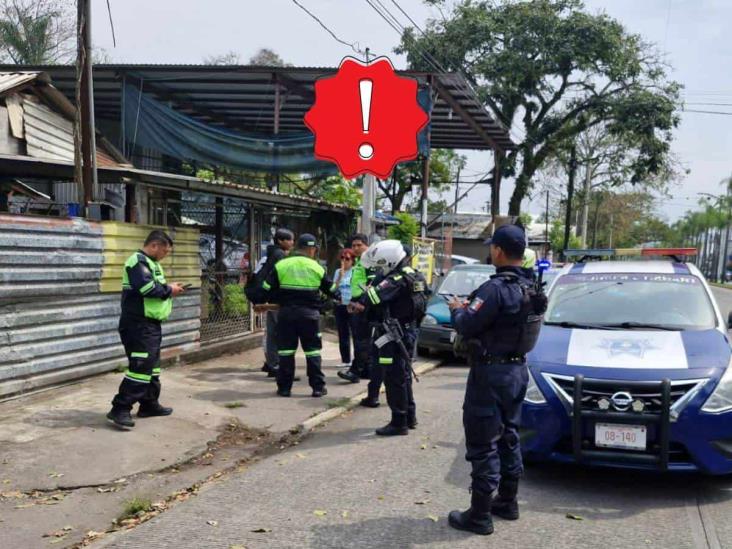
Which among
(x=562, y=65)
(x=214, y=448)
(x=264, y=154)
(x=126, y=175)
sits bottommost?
(x=214, y=448)

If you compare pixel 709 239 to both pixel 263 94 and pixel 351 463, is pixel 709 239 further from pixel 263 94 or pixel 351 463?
pixel 351 463

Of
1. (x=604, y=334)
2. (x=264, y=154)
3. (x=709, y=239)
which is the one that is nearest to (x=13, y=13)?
(x=264, y=154)

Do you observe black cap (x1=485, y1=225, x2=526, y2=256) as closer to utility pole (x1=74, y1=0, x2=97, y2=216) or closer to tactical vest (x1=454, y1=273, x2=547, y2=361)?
tactical vest (x1=454, y1=273, x2=547, y2=361)

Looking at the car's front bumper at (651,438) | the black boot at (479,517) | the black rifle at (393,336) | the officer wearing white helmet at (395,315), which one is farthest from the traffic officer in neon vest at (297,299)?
the black boot at (479,517)

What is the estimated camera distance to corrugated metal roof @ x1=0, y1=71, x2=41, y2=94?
35.3 ft

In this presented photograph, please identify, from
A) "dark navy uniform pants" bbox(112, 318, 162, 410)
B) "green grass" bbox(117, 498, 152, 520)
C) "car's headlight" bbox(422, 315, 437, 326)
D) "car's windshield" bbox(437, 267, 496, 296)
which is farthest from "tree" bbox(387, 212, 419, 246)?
"green grass" bbox(117, 498, 152, 520)

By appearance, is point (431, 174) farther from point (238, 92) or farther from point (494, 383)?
point (494, 383)

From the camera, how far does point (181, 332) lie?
884 cm

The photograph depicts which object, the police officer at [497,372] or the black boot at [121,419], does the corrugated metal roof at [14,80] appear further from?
the police officer at [497,372]

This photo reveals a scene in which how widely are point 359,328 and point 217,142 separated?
20.5ft

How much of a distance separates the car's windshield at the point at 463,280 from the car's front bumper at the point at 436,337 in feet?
3.03

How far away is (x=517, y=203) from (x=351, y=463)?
2633 cm

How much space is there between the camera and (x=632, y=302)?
587cm

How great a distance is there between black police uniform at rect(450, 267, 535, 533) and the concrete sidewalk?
2112 millimetres
